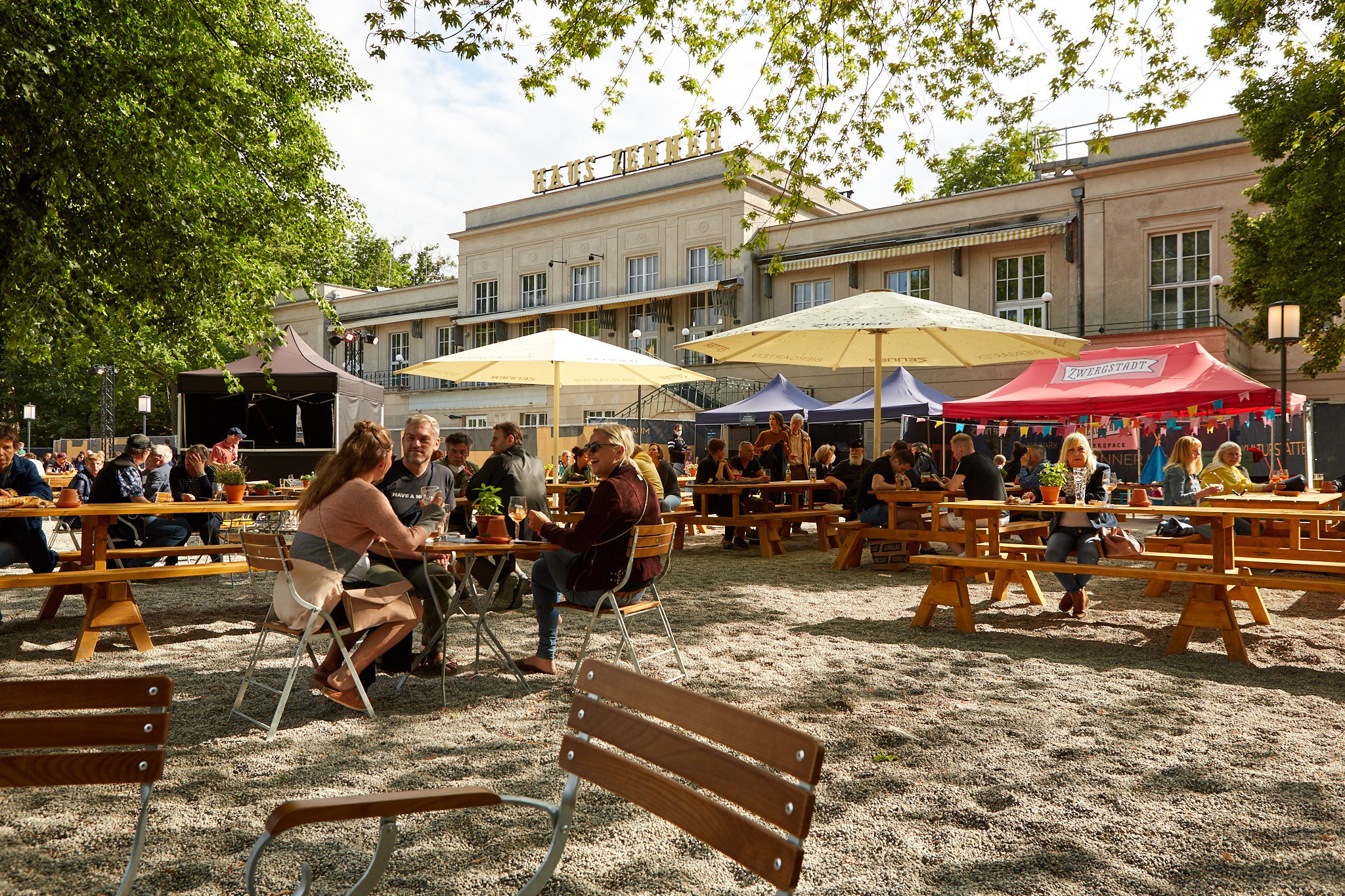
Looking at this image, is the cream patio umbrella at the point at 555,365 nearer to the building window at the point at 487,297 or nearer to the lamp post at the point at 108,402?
the lamp post at the point at 108,402

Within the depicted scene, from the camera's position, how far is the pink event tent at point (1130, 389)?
12977 millimetres

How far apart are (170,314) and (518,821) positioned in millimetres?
6820

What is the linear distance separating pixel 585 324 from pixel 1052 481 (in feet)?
92.8

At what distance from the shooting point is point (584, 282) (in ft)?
112

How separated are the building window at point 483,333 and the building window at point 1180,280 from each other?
2337 cm

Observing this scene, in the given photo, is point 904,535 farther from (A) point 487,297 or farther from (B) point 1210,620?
(A) point 487,297

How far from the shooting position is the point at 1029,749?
162 inches

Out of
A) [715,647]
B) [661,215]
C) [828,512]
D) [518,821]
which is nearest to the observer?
[518,821]

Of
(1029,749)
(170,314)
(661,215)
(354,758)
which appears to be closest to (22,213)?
(170,314)

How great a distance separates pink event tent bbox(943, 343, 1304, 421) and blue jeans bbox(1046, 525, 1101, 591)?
7.22 m

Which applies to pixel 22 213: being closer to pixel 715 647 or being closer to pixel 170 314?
pixel 170 314

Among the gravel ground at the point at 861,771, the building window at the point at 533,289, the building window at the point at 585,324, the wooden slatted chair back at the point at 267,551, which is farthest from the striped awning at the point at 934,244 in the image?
the wooden slatted chair back at the point at 267,551

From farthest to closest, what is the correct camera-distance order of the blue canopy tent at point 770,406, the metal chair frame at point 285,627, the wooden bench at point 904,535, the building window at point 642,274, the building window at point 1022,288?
the building window at point 642,274 < the building window at point 1022,288 < the blue canopy tent at point 770,406 < the wooden bench at point 904,535 < the metal chair frame at point 285,627

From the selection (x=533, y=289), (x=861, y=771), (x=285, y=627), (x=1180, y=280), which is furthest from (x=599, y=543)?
(x=533, y=289)
